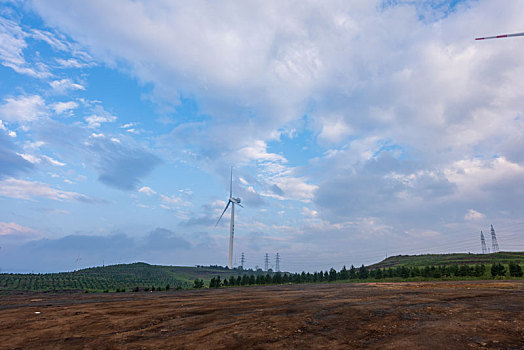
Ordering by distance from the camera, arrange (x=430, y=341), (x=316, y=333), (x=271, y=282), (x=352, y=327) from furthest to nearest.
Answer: (x=271, y=282), (x=352, y=327), (x=316, y=333), (x=430, y=341)

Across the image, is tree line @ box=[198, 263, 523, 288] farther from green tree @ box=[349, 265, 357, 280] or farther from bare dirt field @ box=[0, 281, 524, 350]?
bare dirt field @ box=[0, 281, 524, 350]

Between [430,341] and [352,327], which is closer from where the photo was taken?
[430,341]

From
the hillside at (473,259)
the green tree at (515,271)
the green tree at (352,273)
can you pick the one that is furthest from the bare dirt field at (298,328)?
the hillside at (473,259)

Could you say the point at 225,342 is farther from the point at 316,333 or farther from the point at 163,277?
the point at 163,277

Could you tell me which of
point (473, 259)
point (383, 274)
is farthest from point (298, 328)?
point (473, 259)

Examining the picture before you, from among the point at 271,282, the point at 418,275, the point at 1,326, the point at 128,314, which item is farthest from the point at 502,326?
the point at 271,282

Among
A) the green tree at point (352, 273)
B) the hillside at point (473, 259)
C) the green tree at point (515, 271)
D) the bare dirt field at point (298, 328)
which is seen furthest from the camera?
the hillside at point (473, 259)

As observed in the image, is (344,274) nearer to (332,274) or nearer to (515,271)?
(332,274)

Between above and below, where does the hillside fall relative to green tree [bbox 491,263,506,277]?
above

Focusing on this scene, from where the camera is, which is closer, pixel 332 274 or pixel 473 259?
pixel 332 274

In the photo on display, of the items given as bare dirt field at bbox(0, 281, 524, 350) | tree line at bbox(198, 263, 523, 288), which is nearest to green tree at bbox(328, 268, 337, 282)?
tree line at bbox(198, 263, 523, 288)

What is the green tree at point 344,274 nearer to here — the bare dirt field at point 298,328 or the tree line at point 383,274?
the tree line at point 383,274

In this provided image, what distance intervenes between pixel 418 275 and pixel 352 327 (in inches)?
3047

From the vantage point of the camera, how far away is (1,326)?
26.3 m
